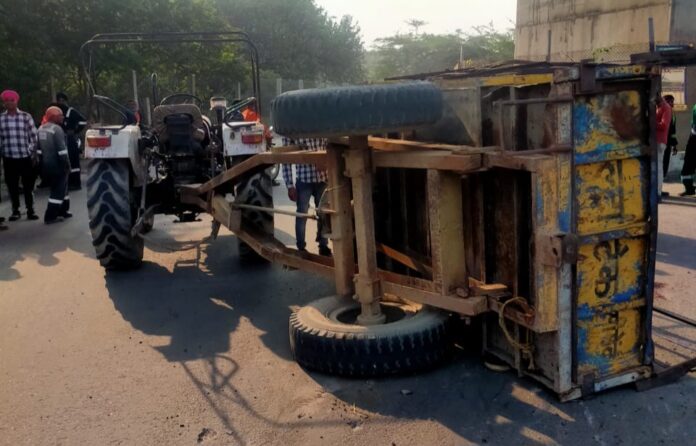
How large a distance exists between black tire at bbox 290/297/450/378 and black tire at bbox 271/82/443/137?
1.17m

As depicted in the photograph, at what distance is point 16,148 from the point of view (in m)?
10.4

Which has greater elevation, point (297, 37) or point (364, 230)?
point (297, 37)

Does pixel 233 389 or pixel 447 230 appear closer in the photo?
pixel 447 230

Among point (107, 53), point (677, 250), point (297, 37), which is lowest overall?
point (677, 250)

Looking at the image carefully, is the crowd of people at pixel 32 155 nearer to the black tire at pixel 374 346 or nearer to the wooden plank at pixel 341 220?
the wooden plank at pixel 341 220

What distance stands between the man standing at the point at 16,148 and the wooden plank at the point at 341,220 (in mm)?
7569

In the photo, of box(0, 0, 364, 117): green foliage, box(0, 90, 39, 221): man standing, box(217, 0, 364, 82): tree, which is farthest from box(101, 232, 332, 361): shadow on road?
box(217, 0, 364, 82): tree

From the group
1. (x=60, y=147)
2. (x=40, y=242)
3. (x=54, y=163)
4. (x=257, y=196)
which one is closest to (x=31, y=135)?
(x=60, y=147)

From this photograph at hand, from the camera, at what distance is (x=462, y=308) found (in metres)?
3.97

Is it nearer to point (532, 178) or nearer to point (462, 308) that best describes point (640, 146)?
point (532, 178)

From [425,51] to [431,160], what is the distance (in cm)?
3839

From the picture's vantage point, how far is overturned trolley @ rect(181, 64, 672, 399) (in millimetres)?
3582

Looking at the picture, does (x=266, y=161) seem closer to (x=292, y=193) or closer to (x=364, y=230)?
(x=364, y=230)

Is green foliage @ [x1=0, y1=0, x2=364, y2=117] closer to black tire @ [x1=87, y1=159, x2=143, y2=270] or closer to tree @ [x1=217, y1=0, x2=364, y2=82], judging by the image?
tree @ [x1=217, y1=0, x2=364, y2=82]
